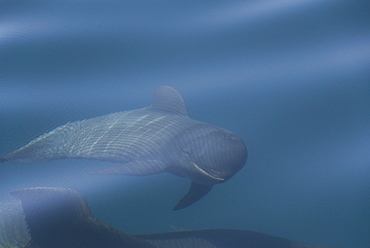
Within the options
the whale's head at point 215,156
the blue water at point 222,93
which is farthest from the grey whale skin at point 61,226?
the whale's head at point 215,156

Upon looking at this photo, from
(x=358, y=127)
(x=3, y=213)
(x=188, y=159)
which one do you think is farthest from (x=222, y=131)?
(x=3, y=213)

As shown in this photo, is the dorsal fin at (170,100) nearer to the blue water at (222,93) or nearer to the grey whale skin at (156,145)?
the grey whale skin at (156,145)

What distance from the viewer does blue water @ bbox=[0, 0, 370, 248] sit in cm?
473

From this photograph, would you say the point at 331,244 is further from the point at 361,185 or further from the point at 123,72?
the point at 123,72

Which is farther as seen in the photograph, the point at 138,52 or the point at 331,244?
the point at 138,52

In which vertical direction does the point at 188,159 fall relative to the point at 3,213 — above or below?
above

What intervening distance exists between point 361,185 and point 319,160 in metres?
0.60

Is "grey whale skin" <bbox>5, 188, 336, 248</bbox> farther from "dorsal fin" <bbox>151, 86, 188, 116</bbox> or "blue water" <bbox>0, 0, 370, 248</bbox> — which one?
"dorsal fin" <bbox>151, 86, 188, 116</bbox>

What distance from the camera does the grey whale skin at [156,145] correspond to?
489 cm

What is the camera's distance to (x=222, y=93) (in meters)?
5.76

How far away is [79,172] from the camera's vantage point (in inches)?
189

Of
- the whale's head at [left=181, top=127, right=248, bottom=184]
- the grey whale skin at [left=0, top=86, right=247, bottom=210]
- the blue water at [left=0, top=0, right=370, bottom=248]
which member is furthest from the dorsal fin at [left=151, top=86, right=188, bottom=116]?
the whale's head at [left=181, top=127, right=248, bottom=184]

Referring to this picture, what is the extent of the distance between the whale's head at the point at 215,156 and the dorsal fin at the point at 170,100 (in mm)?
818

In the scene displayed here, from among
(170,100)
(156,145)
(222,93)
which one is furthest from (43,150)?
(222,93)
